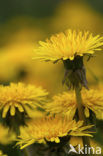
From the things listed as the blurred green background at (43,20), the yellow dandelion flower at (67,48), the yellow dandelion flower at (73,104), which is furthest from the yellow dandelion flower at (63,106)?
the blurred green background at (43,20)

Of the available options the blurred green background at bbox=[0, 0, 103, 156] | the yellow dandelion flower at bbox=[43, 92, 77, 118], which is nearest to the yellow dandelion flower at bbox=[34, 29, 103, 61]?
the yellow dandelion flower at bbox=[43, 92, 77, 118]

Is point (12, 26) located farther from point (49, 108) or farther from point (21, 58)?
point (49, 108)

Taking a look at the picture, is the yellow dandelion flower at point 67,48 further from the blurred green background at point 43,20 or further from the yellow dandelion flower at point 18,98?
the blurred green background at point 43,20

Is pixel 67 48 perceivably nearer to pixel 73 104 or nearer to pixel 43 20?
pixel 73 104

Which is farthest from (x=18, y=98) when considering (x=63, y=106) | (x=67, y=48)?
(x=67, y=48)

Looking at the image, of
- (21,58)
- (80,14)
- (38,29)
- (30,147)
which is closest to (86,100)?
(30,147)

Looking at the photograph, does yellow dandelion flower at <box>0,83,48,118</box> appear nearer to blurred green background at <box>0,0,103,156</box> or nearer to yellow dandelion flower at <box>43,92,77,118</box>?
yellow dandelion flower at <box>43,92,77,118</box>
